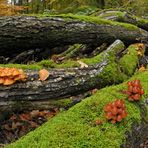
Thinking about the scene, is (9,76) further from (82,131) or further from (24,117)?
(82,131)

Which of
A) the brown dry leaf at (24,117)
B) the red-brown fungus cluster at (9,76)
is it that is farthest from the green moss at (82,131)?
the red-brown fungus cluster at (9,76)

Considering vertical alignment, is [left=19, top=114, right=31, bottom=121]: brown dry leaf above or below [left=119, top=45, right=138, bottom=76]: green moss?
below

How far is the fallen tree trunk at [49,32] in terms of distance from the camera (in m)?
6.86

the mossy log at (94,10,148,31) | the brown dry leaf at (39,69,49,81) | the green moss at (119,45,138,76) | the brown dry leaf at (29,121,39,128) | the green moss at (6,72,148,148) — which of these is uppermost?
the mossy log at (94,10,148,31)

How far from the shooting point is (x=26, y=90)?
211 inches

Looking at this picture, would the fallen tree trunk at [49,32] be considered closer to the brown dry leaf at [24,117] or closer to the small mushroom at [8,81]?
the small mushroom at [8,81]

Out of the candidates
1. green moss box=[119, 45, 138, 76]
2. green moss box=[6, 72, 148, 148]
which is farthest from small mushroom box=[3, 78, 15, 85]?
green moss box=[119, 45, 138, 76]

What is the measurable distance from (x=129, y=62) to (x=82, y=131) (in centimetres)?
402

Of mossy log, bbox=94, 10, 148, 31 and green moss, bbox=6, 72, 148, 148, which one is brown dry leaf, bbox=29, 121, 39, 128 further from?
mossy log, bbox=94, 10, 148, 31

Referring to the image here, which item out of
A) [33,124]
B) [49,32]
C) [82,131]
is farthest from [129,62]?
[82,131]

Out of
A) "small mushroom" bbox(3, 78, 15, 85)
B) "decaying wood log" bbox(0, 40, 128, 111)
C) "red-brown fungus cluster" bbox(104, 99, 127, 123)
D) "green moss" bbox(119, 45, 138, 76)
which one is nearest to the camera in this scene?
"red-brown fungus cluster" bbox(104, 99, 127, 123)

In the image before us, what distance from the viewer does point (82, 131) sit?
396 cm

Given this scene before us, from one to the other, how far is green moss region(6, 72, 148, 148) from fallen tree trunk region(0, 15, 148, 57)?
288cm

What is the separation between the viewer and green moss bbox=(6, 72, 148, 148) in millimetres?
3803
